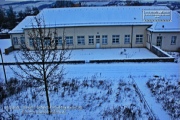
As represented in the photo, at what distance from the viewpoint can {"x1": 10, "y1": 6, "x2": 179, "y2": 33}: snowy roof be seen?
78.5 ft

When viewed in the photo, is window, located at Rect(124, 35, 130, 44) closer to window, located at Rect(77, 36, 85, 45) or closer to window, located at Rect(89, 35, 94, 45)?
window, located at Rect(89, 35, 94, 45)

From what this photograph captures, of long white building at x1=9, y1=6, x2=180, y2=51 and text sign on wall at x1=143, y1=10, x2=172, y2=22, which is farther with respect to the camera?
text sign on wall at x1=143, y1=10, x2=172, y2=22

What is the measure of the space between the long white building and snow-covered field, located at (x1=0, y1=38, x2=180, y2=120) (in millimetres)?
7870

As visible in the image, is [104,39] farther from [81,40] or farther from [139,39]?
[139,39]

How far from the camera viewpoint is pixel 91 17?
25188 mm

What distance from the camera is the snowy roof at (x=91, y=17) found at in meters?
23.9

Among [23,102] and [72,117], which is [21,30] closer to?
[23,102]

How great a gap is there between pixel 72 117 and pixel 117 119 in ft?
6.87

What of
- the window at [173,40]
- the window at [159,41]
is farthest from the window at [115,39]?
the window at [173,40]

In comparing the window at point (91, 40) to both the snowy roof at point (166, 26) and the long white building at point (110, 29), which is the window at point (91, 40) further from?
the snowy roof at point (166, 26)

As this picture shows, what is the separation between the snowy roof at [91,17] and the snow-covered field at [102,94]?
31.4 feet

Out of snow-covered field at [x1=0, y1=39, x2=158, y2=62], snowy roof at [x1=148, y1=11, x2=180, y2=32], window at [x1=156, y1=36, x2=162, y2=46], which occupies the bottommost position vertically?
snow-covered field at [x1=0, y1=39, x2=158, y2=62]

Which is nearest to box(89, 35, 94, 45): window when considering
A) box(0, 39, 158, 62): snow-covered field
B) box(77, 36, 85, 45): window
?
box(77, 36, 85, 45): window

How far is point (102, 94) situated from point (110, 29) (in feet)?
48.8
